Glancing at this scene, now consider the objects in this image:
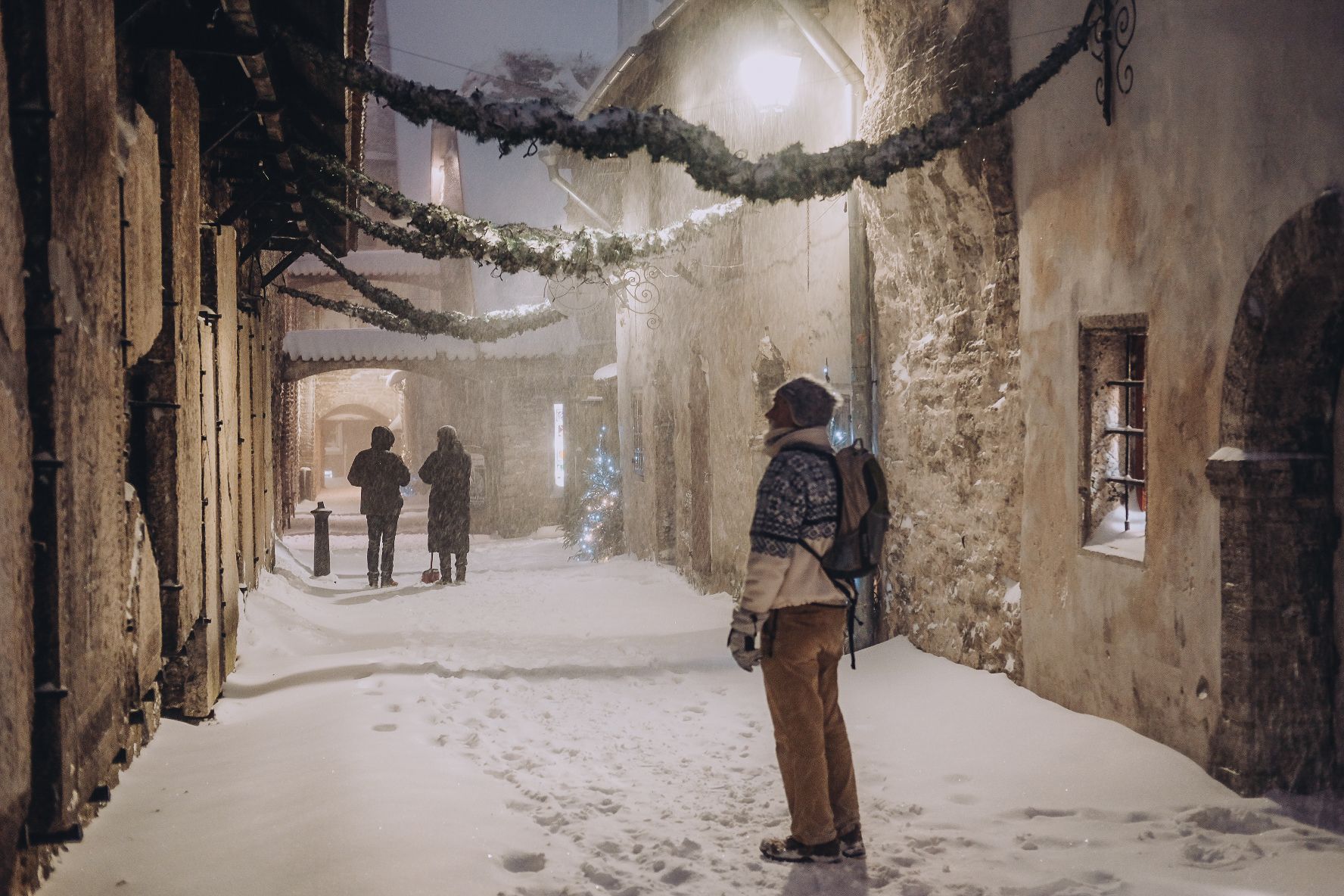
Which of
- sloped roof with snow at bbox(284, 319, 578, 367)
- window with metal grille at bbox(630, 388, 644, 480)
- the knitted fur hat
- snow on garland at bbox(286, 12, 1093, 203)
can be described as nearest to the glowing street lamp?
snow on garland at bbox(286, 12, 1093, 203)

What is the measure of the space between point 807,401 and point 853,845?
1.65m

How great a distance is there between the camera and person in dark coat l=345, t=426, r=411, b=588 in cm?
1223

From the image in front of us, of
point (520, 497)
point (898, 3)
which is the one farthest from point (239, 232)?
point (520, 497)

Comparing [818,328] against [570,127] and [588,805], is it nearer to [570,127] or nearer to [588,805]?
[570,127]

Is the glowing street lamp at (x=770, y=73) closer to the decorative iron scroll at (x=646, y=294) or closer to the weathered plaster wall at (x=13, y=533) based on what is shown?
the decorative iron scroll at (x=646, y=294)

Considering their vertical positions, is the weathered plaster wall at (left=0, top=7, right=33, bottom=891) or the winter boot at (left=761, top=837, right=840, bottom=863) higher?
the weathered plaster wall at (left=0, top=7, right=33, bottom=891)

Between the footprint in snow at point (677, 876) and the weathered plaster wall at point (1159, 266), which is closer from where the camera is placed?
the footprint in snow at point (677, 876)

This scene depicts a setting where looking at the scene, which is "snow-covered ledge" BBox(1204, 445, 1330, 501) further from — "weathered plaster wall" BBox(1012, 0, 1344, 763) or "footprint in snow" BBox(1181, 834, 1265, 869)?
"footprint in snow" BBox(1181, 834, 1265, 869)

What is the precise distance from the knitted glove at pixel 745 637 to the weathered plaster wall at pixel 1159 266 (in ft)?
6.34

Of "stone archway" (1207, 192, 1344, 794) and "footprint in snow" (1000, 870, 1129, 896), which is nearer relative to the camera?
"footprint in snow" (1000, 870, 1129, 896)

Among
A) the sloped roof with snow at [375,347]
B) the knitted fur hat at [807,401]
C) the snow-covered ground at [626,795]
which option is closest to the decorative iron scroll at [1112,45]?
the knitted fur hat at [807,401]

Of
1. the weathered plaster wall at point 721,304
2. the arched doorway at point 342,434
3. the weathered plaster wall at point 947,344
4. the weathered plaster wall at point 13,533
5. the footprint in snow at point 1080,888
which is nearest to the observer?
the weathered plaster wall at point 13,533

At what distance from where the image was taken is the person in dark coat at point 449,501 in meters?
12.2

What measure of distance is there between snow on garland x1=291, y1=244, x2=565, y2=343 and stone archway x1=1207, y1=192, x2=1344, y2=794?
8.36 m
